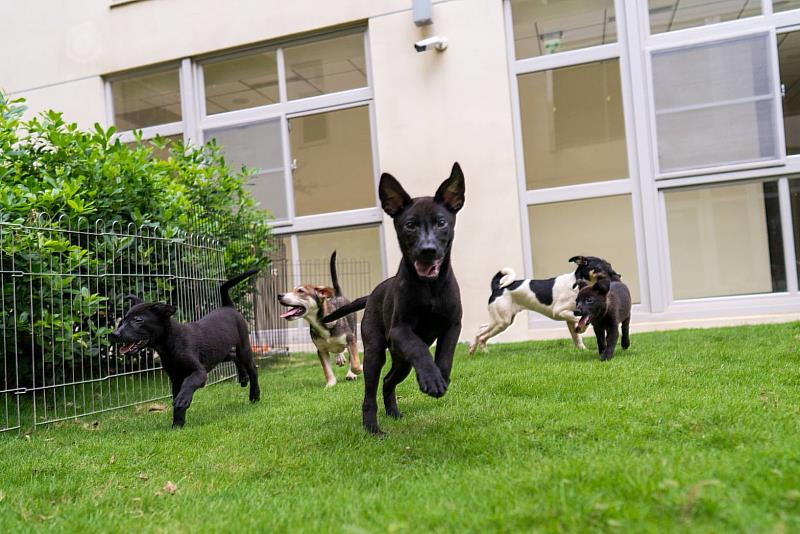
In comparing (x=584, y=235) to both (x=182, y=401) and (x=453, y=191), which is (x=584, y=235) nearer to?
(x=453, y=191)

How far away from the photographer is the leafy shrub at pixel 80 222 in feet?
19.1

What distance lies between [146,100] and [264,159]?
2.94 meters

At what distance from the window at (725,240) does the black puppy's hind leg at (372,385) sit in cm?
690

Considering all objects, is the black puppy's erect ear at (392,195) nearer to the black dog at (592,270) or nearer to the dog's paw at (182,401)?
the dog's paw at (182,401)

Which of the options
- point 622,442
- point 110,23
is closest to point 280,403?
point 622,442

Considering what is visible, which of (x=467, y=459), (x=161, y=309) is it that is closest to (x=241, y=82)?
(x=161, y=309)

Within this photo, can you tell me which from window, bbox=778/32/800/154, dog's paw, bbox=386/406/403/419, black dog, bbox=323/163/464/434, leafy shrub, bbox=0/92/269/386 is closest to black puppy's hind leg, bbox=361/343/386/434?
black dog, bbox=323/163/464/434

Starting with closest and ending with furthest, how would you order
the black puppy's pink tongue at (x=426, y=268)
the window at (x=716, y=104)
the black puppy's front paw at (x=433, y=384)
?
the black puppy's front paw at (x=433, y=384) < the black puppy's pink tongue at (x=426, y=268) < the window at (x=716, y=104)

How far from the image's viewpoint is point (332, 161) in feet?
37.2

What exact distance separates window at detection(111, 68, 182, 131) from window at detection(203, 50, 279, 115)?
723 millimetres

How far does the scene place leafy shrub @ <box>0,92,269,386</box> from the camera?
581 centimetres

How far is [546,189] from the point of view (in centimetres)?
1022

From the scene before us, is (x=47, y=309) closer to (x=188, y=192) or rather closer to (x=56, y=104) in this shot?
(x=188, y=192)

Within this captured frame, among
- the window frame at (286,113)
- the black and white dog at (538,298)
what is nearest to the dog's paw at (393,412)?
the black and white dog at (538,298)
